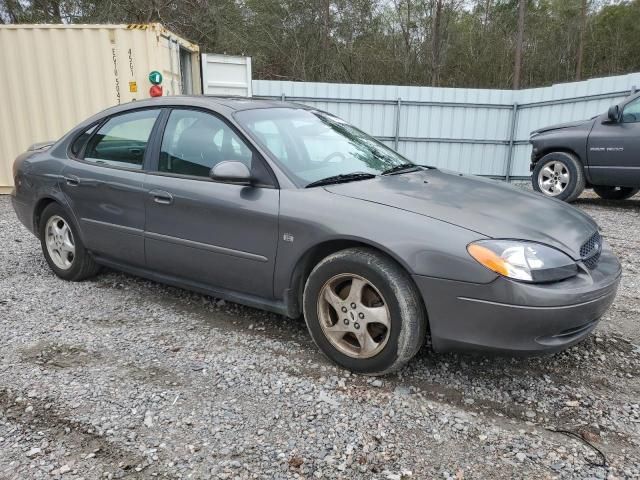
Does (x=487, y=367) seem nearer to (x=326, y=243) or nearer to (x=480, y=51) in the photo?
(x=326, y=243)

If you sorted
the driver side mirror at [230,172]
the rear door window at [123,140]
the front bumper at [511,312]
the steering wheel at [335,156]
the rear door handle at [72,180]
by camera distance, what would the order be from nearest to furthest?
the front bumper at [511,312] → the driver side mirror at [230,172] → the steering wheel at [335,156] → the rear door window at [123,140] → the rear door handle at [72,180]

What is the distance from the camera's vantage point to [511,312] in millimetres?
2295

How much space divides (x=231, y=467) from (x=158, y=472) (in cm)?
29

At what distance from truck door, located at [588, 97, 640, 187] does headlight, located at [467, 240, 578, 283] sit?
5.84 meters

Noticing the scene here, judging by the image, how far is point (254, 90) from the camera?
449 inches

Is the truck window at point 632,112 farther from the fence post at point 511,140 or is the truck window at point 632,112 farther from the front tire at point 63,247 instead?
the front tire at point 63,247

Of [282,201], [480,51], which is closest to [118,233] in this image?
[282,201]

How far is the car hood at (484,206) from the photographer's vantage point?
2512 millimetres

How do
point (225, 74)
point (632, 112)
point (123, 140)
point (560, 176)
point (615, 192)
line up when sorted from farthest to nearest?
point (225, 74) → point (615, 192) → point (560, 176) → point (632, 112) → point (123, 140)

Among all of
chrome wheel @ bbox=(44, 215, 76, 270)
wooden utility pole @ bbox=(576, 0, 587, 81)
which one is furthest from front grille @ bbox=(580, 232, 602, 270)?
wooden utility pole @ bbox=(576, 0, 587, 81)

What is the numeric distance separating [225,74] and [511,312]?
9.16 metres

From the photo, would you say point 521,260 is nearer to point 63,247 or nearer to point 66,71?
point 63,247

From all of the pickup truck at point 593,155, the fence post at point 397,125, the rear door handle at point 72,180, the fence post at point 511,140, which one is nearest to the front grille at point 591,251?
the rear door handle at point 72,180

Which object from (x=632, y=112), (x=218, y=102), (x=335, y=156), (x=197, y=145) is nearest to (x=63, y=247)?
(x=197, y=145)
